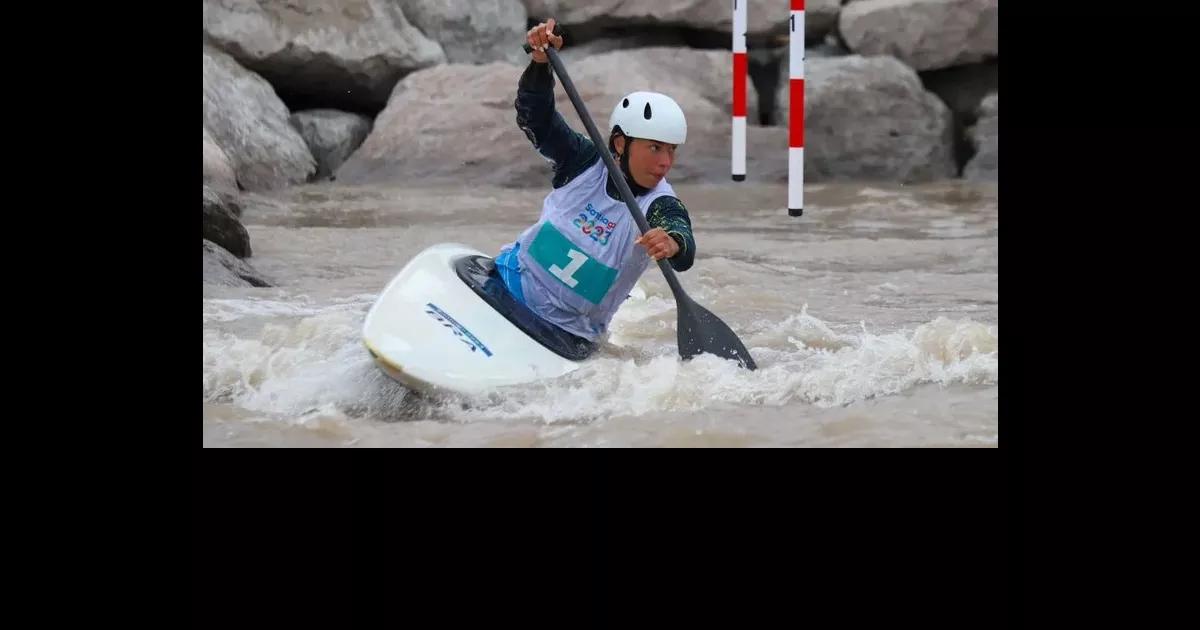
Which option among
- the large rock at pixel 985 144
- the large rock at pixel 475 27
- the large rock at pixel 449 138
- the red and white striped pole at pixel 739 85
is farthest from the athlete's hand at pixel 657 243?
the large rock at pixel 475 27

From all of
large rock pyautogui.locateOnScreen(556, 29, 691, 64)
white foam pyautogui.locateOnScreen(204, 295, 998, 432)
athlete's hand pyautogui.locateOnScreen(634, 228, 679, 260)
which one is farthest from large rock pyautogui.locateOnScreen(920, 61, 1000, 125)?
athlete's hand pyautogui.locateOnScreen(634, 228, 679, 260)

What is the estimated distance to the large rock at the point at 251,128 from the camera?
14.7ft

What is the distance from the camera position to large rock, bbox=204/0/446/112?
495cm

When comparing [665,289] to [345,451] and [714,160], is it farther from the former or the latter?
[714,160]

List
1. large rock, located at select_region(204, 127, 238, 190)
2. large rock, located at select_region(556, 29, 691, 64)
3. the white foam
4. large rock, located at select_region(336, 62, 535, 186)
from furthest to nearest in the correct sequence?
large rock, located at select_region(556, 29, 691, 64), large rock, located at select_region(336, 62, 535, 186), large rock, located at select_region(204, 127, 238, 190), the white foam

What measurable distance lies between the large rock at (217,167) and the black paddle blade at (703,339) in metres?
1.97

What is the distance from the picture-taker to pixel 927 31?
5363 mm

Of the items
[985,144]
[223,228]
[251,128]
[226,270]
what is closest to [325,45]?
[251,128]

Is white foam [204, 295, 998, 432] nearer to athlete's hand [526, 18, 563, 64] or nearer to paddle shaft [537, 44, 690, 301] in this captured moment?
paddle shaft [537, 44, 690, 301]

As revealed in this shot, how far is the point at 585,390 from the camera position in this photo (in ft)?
7.48

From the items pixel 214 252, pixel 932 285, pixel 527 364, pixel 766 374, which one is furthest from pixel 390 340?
pixel 932 285

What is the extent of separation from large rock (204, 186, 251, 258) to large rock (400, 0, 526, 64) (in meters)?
2.19

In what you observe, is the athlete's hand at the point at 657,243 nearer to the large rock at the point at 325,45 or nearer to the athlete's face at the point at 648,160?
the athlete's face at the point at 648,160

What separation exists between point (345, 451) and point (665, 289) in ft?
4.45
